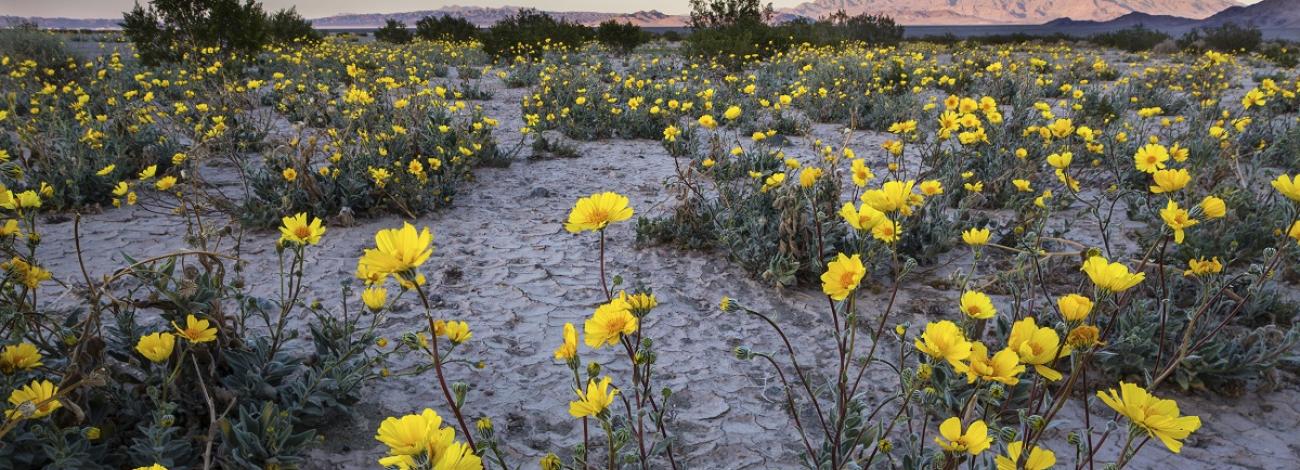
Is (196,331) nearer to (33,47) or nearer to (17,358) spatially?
(17,358)

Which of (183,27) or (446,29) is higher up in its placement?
(446,29)

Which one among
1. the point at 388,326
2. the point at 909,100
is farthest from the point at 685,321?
the point at 909,100

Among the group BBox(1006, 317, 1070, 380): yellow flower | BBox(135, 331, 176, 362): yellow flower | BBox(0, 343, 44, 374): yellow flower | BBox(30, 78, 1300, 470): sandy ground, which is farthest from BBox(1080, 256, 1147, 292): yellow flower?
BBox(0, 343, 44, 374): yellow flower

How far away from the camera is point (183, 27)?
9367 millimetres

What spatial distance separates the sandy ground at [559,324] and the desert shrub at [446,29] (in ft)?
53.9

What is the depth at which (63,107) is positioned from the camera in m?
6.78

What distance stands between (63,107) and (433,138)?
496 cm

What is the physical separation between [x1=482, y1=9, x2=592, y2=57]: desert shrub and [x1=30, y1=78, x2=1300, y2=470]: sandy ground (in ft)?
31.8

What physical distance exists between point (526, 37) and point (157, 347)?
538 inches

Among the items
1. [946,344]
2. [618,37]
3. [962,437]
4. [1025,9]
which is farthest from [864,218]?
[1025,9]

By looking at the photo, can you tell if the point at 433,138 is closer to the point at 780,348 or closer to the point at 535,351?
the point at 535,351

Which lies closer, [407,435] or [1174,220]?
[407,435]

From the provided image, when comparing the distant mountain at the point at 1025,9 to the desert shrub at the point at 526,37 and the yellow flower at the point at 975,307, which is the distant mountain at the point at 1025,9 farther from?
the yellow flower at the point at 975,307

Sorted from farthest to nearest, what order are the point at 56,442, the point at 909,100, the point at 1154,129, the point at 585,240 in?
the point at 909,100, the point at 1154,129, the point at 585,240, the point at 56,442
